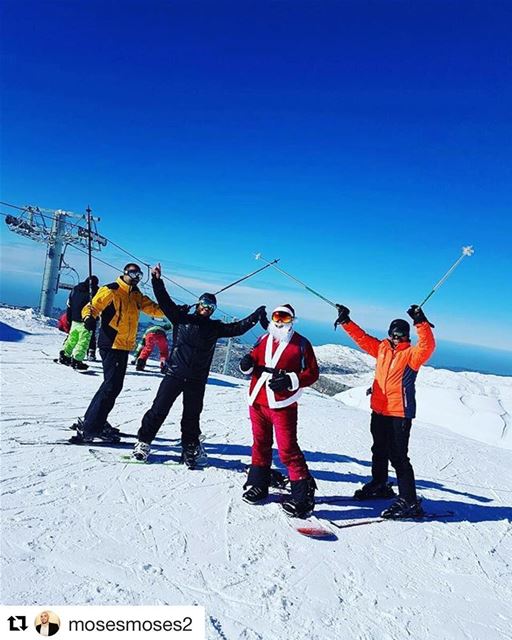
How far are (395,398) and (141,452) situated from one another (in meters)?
2.96

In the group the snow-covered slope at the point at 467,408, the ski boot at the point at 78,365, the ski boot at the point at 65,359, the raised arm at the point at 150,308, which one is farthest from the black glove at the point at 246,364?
the snow-covered slope at the point at 467,408

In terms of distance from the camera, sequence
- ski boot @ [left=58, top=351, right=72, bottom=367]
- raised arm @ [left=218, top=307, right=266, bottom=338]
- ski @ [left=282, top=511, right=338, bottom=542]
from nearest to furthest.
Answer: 1. ski @ [left=282, top=511, right=338, bottom=542]
2. raised arm @ [left=218, top=307, right=266, bottom=338]
3. ski boot @ [left=58, top=351, right=72, bottom=367]

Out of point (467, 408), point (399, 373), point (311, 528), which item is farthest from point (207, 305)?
point (467, 408)

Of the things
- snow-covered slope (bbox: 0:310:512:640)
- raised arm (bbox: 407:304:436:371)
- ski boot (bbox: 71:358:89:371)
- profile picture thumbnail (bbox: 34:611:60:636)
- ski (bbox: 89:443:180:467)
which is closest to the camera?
profile picture thumbnail (bbox: 34:611:60:636)

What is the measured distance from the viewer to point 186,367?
5.14m

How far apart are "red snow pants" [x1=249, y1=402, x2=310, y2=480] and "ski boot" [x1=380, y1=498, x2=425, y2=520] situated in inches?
41.4

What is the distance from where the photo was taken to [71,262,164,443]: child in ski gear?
546cm

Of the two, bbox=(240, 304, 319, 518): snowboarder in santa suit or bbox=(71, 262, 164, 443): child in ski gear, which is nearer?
bbox=(240, 304, 319, 518): snowboarder in santa suit

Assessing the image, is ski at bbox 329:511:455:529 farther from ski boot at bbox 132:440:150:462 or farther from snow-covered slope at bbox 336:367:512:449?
snow-covered slope at bbox 336:367:512:449

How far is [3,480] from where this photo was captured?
4.12 m

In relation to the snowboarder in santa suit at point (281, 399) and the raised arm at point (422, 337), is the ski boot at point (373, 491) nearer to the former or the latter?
the snowboarder in santa suit at point (281, 399)

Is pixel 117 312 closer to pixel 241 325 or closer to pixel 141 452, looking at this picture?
pixel 241 325

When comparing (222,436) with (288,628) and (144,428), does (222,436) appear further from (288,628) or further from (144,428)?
(288,628)
